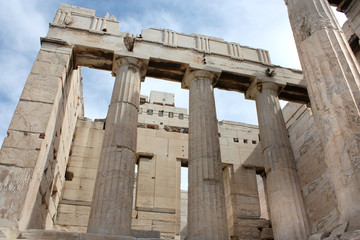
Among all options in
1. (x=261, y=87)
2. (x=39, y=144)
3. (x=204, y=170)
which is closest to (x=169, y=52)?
(x=261, y=87)

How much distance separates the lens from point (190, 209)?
10.3m

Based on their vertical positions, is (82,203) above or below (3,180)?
above

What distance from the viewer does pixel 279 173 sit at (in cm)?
1171

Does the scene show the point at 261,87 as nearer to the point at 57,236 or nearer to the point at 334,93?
the point at 334,93

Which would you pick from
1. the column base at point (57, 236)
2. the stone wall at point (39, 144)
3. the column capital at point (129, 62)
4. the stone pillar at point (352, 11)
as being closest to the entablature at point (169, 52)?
the column capital at point (129, 62)

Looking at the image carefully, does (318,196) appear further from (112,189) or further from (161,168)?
(112,189)

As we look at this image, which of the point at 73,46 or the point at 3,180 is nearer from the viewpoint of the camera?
the point at 3,180

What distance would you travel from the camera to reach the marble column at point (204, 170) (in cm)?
987

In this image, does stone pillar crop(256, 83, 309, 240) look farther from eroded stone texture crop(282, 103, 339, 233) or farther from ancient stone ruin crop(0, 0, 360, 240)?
eroded stone texture crop(282, 103, 339, 233)

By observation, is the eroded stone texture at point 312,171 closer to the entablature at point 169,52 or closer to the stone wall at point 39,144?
the entablature at point 169,52

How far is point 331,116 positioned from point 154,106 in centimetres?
1262

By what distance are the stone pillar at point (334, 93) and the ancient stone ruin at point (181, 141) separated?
3cm

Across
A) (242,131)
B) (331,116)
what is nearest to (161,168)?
(242,131)

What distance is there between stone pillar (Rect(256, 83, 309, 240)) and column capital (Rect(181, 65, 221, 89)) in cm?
187
